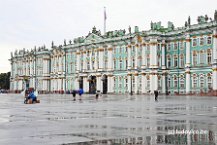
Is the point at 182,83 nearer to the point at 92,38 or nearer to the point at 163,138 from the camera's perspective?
the point at 92,38

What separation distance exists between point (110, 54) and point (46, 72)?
32.7 m

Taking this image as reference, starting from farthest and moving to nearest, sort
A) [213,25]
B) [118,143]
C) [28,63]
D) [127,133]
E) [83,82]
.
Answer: [28,63] < [83,82] < [213,25] < [127,133] < [118,143]

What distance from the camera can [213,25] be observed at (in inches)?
2972

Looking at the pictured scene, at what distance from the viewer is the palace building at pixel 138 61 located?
78.6 metres

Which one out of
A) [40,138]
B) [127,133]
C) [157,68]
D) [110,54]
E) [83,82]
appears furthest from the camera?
[83,82]

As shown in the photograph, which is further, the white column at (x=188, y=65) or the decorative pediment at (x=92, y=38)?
the decorative pediment at (x=92, y=38)

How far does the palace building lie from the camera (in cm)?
7862

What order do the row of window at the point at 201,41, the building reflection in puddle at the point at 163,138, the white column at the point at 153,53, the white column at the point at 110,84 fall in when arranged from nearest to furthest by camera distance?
the building reflection in puddle at the point at 163,138
the row of window at the point at 201,41
the white column at the point at 153,53
the white column at the point at 110,84

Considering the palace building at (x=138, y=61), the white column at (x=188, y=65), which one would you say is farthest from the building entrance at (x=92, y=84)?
the white column at (x=188, y=65)

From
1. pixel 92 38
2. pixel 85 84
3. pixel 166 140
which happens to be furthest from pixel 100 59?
pixel 166 140

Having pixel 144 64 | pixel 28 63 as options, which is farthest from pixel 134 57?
pixel 28 63

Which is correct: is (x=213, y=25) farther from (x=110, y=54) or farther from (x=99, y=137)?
(x=99, y=137)

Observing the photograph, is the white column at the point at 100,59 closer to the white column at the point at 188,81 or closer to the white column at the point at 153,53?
the white column at the point at 153,53

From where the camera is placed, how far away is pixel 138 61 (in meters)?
90.6
